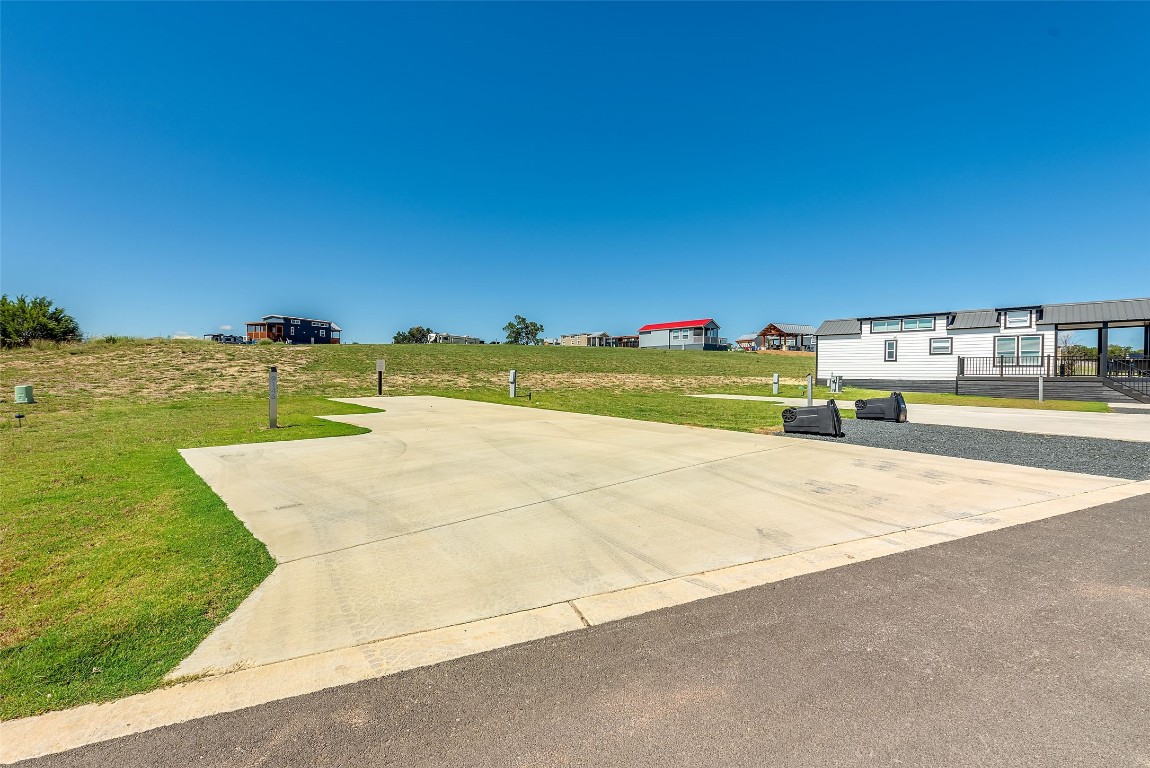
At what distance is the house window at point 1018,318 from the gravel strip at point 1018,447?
19.3 m

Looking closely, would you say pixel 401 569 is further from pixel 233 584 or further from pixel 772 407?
pixel 772 407

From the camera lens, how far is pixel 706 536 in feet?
15.0

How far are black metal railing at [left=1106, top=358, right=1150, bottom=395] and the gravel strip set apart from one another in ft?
54.7

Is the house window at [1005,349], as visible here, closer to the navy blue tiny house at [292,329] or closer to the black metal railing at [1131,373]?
the black metal railing at [1131,373]

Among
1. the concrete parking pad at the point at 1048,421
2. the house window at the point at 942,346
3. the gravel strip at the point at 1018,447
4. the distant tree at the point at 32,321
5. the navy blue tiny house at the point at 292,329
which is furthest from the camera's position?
the navy blue tiny house at the point at 292,329

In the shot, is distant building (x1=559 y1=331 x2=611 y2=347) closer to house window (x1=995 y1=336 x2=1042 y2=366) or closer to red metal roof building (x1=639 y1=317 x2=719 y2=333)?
red metal roof building (x1=639 y1=317 x2=719 y2=333)

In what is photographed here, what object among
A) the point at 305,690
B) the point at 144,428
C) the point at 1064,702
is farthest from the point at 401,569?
the point at 144,428

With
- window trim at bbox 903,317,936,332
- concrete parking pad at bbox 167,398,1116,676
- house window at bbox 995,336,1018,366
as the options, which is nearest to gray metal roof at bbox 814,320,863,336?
window trim at bbox 903,317,936,332

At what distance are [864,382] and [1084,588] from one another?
30.8 meters

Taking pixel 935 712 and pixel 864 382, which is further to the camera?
pixel 864 382

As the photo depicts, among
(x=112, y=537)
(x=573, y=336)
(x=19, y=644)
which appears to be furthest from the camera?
(x=573, y=336)

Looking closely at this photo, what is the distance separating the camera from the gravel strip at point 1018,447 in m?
7.63

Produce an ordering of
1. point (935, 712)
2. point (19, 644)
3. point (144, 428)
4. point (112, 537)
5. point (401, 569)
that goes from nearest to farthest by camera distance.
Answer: point (935, 712), point (19, 644), point (401, 569), point (112, 537), point (144, 428)

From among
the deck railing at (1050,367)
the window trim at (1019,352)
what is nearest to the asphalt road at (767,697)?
the deck railing at (1050,367)
